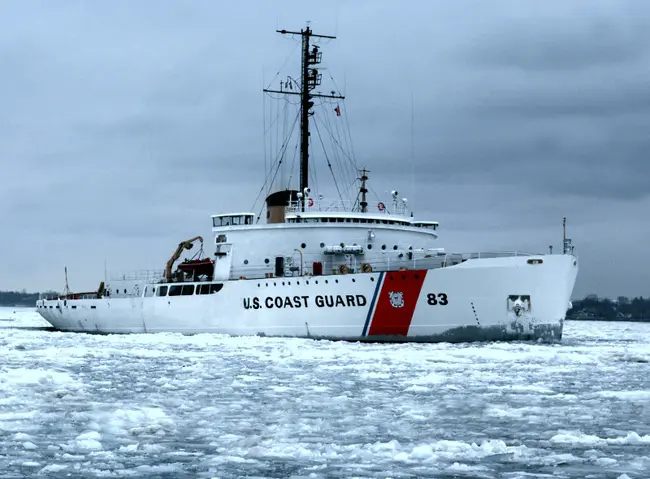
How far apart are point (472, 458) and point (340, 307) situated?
2062 cm

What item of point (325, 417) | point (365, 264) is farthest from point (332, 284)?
point (325, 417)

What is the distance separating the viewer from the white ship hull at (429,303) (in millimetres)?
29062

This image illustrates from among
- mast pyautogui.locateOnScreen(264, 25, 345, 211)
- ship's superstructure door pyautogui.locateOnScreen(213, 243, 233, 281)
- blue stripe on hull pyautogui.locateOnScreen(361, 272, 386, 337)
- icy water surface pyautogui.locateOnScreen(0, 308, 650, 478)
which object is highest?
mast pyautogui.locateOnScreen(264, 25, 345, 211)

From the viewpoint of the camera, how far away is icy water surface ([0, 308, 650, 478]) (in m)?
9.97

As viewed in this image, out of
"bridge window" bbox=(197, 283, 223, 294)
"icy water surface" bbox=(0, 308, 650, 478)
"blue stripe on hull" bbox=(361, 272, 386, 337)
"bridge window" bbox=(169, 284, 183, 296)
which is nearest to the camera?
"icy water surface" bbox=(0, 308, 650, 478)

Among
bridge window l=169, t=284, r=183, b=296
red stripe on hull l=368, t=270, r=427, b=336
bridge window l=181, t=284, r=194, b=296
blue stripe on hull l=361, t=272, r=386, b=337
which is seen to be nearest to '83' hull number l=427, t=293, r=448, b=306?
red stripe on hull l=368, t=270, r=427, b=336

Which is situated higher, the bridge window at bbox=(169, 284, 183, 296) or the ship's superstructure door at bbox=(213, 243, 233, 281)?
the ship's superstructure door at bbox=(213, 243, 233, 281)

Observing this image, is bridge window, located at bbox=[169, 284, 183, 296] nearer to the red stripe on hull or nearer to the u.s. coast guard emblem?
the red stripe on hull

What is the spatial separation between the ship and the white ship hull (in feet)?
0.12

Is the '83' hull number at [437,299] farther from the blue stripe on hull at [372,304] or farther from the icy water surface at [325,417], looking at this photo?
the icy water surface at [325,417]

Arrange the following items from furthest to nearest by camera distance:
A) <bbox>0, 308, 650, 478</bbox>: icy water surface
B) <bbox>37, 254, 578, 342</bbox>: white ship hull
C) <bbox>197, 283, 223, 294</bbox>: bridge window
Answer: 1. <bbox>197, 283, 223, 294</bbox>: bridge window
2. <bbox>37, 254, 578, 342</bbox>: white ship hull
3. <bbox>0, 308, 650, 478</bbox>: icy water surface

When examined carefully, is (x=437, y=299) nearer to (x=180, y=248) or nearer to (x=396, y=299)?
(x=396, y=299)

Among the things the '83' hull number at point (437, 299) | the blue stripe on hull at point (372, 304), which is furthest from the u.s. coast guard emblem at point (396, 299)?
the '83' hull number at point (437, 299)

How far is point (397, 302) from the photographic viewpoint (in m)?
29.8
